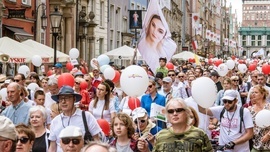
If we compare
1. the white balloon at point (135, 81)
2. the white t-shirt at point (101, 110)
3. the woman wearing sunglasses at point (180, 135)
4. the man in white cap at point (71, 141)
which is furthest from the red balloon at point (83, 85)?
the man in white cap at point (71, 141)

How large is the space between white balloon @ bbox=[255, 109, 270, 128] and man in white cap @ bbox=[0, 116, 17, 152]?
483 cm

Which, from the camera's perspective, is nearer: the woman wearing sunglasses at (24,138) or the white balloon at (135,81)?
the woman wearing sunglasses at (24,138)

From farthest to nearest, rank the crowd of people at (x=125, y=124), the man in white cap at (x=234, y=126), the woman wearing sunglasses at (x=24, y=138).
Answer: the man in white cap at (x=234, y=126)
the crowd of people at (x=125, y=124)
the woman wearing sunglasses at (x=24, y=138)

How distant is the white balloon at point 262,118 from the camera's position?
851 centimetres

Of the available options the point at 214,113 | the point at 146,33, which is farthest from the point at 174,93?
the point at 214,113

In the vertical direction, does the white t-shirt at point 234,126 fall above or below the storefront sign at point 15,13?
below

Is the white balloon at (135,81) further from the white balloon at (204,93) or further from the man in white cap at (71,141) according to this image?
the man in white cap at (71,141)

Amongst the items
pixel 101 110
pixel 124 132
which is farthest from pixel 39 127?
pixel 101 110

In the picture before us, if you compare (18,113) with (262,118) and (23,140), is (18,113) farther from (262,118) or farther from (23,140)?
(262,118)

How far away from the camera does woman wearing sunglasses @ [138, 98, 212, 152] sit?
5996mm

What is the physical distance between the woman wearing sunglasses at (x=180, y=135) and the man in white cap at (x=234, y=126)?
2.43 metres

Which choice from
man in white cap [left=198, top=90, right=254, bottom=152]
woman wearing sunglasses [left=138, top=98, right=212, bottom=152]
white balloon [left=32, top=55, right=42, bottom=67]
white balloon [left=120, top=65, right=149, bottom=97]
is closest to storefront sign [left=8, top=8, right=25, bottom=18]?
white balloon [left=32, top=55, right=42, bottom=67]

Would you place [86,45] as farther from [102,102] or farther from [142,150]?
[142,150]

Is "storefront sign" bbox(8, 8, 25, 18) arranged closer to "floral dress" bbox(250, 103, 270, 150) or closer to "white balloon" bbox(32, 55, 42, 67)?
"white balloon" bbox(32, 55, 42, 67)
